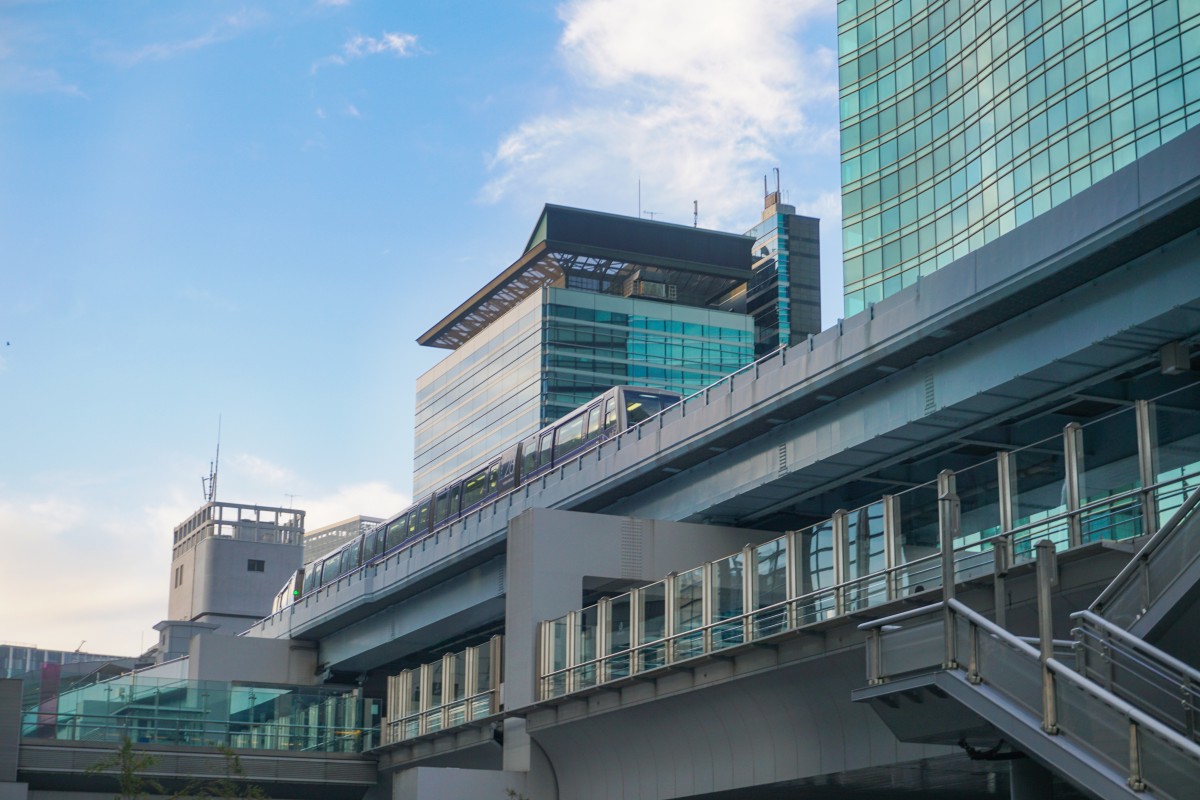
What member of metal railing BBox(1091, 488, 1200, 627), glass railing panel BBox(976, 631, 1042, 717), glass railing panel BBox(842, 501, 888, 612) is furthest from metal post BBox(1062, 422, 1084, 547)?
glass railing panel BBox(976, 631, 1042, 717)

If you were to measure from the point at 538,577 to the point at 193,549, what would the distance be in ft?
469

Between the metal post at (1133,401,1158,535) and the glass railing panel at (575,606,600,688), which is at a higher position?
the metal post at (1133,401,1158,535)

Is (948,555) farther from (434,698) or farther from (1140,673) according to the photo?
(434,698)

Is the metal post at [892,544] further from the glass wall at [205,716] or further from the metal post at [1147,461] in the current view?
the glass wall at [205,716]

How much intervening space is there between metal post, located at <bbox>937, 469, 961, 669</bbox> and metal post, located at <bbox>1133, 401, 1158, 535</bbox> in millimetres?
2031

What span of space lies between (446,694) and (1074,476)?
66.3 ft

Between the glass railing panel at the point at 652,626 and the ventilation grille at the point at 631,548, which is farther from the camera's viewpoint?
the ventilation grille at the point at 631,548

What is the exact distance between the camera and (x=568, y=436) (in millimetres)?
47812

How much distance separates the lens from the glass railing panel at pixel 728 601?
25531 millimetres

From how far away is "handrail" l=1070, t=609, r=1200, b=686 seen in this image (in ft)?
44.5

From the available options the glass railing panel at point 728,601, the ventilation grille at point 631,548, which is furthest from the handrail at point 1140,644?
the ventilation grille at point 631,548

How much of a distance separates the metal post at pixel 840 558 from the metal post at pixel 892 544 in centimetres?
96

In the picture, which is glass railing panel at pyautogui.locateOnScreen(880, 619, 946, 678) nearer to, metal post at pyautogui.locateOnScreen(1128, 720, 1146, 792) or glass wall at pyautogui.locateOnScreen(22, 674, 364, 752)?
metal post at pyautogui.locateOnScreen(1128, 720, 1146, 792)

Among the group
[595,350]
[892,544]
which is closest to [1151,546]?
[892,544]
